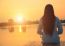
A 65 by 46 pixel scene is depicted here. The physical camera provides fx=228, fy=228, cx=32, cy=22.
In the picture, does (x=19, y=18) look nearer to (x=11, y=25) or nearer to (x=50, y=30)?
(x=11, y=25)

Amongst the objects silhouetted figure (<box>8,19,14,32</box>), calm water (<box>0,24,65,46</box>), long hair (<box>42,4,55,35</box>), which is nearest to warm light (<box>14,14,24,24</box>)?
silhouetted figure (<box>8,19,14,32</box>)

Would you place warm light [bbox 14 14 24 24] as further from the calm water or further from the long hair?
the long hair

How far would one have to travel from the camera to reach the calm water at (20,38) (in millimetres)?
6467

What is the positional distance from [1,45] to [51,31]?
3256 millimetres

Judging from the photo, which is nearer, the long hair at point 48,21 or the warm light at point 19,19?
the long hair at point 48,21

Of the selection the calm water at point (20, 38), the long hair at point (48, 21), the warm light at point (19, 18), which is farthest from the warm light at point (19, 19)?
the long hair at point (48, 21)

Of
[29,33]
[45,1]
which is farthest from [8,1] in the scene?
[29,33]

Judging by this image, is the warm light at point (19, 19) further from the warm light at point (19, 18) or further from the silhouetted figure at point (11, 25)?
the silhouetted figure at point (11, 25)

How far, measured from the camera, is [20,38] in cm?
722

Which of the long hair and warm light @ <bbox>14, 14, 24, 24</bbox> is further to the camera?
warm light @ <bbox>14, 14, 24, 24</bbox>

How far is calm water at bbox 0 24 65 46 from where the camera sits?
6467 millimetres

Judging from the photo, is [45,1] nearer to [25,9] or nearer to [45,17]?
[25,9]

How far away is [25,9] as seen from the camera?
944 cm

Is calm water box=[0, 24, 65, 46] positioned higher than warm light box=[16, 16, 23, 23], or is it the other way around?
warm light box=[16, 16, 23, 23]
